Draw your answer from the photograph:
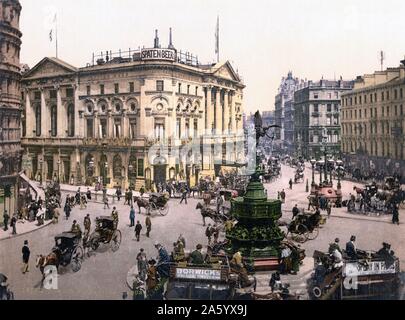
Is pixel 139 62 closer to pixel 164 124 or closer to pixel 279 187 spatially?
pixel 164 124

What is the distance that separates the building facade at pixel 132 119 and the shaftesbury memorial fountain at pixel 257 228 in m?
10.1

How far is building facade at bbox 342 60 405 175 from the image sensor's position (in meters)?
35.2

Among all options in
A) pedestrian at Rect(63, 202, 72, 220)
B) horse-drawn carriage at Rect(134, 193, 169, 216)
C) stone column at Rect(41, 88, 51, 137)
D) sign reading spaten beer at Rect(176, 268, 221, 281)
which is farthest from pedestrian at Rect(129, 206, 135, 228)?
sign reading spaten beer at Rect(176, 268, 221, 281)

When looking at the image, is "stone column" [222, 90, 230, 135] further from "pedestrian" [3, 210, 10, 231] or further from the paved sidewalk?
"pedestrian" [3, 210, 10, 231]

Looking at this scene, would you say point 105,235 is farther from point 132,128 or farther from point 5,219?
point 132,128

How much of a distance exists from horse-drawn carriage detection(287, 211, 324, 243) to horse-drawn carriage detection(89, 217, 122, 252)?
334 inches

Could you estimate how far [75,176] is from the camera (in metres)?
27.5

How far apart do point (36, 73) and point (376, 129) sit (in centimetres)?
3024

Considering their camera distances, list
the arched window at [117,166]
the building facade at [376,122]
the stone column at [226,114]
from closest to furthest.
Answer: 1. the arched window at [117,166]
2. the stone column at [226,114]
3. the building facade at [376,122]

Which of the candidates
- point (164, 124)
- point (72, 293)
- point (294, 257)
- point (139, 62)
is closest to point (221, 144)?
point (164, 124)

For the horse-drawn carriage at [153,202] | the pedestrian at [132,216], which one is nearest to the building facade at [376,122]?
the horse-drawn carriage at [153,202]

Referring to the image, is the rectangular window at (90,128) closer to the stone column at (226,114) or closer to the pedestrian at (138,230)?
the pedestrian at (138,230)

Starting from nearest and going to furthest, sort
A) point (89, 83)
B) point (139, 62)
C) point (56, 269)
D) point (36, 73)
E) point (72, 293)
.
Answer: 1. point (72, 293)
2. point (56, 269)
3. point (36, 73)
4. point (89, 83)
5. point (139, 62)

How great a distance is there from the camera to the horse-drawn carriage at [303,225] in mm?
21438
